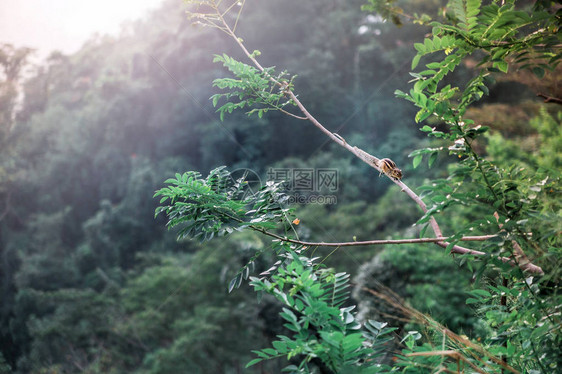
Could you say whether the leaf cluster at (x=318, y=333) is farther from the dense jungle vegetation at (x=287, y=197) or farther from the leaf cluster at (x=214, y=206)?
the leaf cluster at (x=214, y=206)

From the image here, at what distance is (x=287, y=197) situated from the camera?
0.90 m

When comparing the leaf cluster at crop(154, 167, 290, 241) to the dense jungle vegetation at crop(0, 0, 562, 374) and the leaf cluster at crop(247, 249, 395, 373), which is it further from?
the leaf cluster at crop(247, 249, 395, 373)

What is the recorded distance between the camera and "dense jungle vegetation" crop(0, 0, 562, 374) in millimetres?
650

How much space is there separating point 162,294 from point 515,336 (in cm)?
512

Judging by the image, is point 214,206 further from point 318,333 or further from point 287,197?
point 318,333

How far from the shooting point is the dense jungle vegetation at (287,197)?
650mm

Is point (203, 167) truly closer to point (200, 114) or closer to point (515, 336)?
point (200, 114)

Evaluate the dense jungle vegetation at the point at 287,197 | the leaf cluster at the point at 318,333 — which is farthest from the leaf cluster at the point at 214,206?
the leaf cluster at the point at 318,333

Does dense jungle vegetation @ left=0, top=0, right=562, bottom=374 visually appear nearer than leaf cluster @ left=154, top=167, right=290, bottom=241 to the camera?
Yes

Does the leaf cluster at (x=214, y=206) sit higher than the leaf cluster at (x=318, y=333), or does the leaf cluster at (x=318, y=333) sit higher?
the leaf cluster at (x=214, y=206)

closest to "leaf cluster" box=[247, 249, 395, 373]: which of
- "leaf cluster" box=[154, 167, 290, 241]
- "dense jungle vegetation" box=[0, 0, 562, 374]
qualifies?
"dense jungle vegetation" box=[0, 0, 562, 374]

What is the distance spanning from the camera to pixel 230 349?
Result: 15.5ft

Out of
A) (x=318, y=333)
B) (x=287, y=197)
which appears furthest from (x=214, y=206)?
(x=318, y=333)

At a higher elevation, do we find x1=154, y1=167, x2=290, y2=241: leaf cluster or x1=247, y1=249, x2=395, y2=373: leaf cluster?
x1=154, y1=167, x2=290, y2=241: leaf cluster
